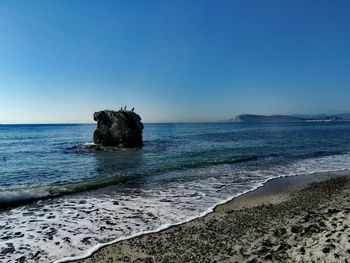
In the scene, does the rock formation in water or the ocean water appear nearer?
the ocean water

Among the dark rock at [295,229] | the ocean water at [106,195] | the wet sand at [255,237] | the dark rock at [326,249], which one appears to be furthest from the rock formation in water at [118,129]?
the dark rock at [326,249]

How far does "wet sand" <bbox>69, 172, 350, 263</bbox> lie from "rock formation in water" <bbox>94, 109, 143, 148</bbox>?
2697cm

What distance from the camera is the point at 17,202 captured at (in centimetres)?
1428

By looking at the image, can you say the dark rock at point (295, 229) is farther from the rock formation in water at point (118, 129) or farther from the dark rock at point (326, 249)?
the rock formation in water at point (118, 129)

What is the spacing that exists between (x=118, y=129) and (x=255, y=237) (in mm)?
31500

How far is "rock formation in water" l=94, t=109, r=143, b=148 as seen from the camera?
39.3 metres

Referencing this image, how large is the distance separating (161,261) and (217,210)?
5.08m

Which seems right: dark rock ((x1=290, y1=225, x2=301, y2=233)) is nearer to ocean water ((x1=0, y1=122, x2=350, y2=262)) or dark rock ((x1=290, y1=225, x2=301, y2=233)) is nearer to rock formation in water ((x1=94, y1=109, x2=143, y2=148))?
ocean water ((x1=0, y1=122, x2=350, y2=262))

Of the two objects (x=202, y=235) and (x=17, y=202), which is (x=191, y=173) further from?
(x=202, y=235)

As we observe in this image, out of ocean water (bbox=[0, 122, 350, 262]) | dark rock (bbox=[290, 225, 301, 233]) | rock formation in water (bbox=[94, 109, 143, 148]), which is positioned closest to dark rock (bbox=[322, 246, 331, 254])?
dark rock (bbox=[290, 225, 301, 233])

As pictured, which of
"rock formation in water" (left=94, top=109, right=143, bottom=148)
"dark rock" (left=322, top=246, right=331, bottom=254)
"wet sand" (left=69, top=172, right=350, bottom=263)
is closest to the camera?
"dark rock" (left=322, top=246, right=331, bottom=254)

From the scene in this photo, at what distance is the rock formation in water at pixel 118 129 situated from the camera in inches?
1548

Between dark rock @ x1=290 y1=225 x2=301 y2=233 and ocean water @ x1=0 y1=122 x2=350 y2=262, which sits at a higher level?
dark rock @ x1=290 y1=225 x2=301 y2=233

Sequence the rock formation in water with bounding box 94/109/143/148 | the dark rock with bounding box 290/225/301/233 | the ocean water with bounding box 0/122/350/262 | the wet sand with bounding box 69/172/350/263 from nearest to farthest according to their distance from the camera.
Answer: the wet sand with bounding box 69/172/350/263
the dark rock with bounding box 290/225/301/233
the ocean water with bounding box 0/122/350/262
the rock formation in water with bounding box 94/109/143/148
